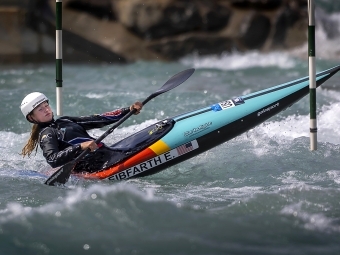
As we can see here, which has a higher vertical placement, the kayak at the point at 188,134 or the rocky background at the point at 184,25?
the rocky background at the point at 184,25

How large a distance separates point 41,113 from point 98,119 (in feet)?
1.78

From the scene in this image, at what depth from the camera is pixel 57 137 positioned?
17.4 feet

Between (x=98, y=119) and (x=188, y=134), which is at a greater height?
(x=98, y=119)

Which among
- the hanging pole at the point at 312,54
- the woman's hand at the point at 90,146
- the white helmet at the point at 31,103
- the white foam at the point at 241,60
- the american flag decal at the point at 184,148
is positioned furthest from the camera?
the white foam at the point at 241,60

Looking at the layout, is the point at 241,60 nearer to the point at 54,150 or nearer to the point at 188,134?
the point at 188,134

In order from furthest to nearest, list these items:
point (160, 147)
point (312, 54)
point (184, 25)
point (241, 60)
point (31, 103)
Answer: point (184, 25)
point (241, 60)
point (312, 54)
point (160, 147)
point (31, 103)

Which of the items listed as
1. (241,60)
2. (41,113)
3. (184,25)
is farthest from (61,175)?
(184,25)

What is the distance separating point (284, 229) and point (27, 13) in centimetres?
888

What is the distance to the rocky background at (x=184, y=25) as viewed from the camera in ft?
42.7

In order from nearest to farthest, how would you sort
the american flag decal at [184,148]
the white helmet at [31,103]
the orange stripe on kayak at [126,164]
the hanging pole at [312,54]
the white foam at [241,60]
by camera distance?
the white helmet at [31,103]
the orange stripe on kayak at [126,164]
the american flag decal at [184,148]
the hanging pole at [312,54]
the white foam at [241,60]

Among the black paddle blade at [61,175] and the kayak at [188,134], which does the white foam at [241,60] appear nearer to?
the kayak at [188,134]

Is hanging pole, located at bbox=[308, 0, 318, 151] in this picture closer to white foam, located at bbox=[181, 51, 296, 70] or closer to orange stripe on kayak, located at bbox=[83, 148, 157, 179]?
orange stripe on kayak, located at bbox=[83, 148, 157, 179]

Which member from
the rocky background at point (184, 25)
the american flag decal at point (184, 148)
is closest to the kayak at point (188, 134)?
the american flag decal at point (184, 148)

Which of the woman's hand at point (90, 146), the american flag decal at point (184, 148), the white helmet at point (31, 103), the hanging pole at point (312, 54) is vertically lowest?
the american flag decal at point (184, 148)
